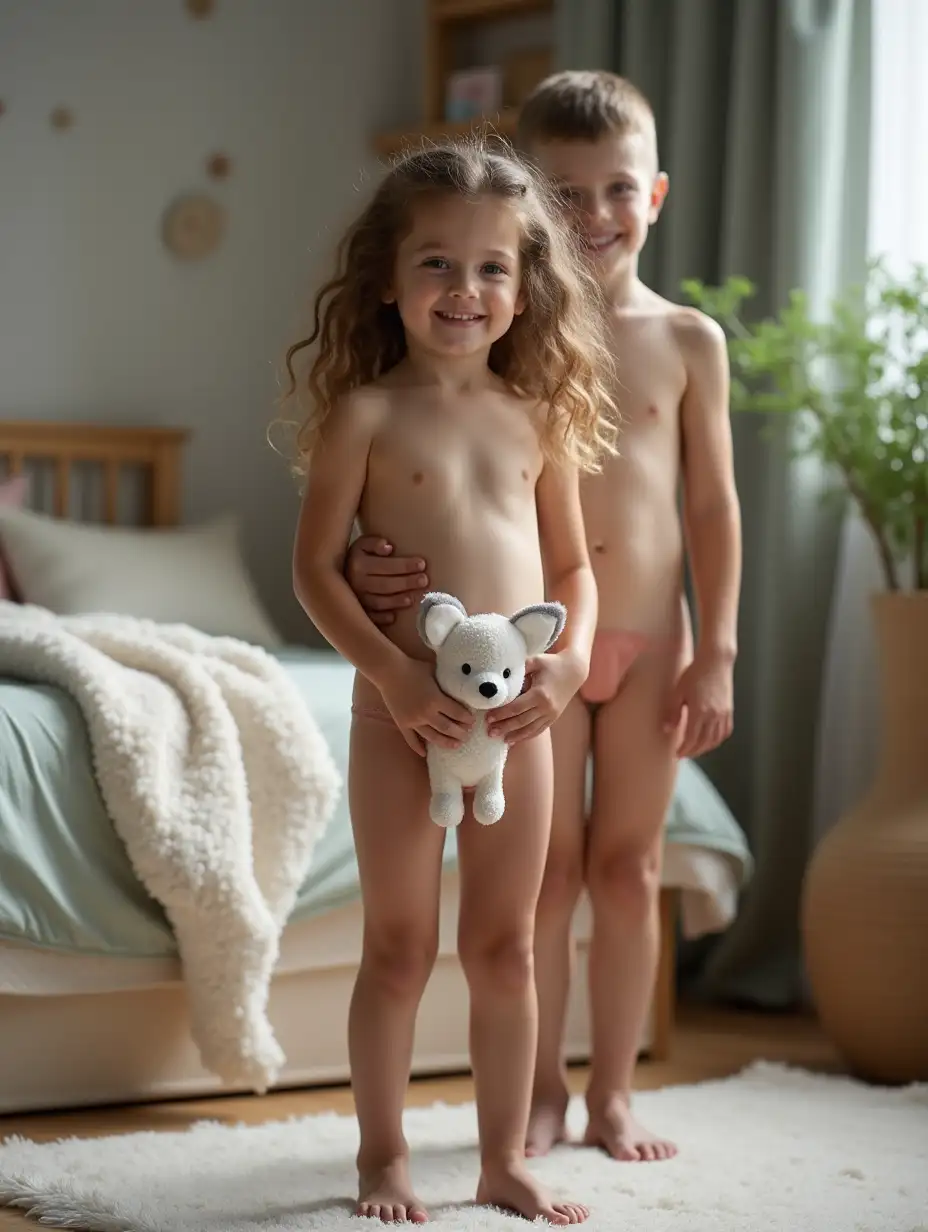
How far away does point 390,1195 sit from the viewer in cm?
177

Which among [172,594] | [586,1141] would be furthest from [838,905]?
[172,594]

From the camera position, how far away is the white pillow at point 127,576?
10.9 feet

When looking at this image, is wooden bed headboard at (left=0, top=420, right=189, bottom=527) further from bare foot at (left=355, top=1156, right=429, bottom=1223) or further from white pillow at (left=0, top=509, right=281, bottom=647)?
bare foot at (left=355, top=1156, right=429, bottom=1223)

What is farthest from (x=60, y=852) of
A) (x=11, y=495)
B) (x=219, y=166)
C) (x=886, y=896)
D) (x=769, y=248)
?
(x=219, y=166)

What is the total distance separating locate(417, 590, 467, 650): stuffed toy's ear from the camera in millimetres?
1659

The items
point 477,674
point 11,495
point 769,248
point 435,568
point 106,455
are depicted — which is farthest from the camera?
point 106,455

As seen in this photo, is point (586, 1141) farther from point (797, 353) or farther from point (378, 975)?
point (797, 353)

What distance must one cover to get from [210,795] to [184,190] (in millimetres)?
2043

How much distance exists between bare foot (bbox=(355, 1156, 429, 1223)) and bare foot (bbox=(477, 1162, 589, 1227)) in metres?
0.07

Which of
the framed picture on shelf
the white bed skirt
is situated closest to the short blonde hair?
the white bed skirt

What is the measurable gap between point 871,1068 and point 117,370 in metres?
2.22

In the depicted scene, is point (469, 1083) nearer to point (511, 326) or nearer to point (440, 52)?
point (511, 326)

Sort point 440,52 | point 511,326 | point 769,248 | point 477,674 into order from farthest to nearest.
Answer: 1. point 440,52
2. point 769,248
3. point 511,326
4. point 477,674

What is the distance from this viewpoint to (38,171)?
3.74 m
